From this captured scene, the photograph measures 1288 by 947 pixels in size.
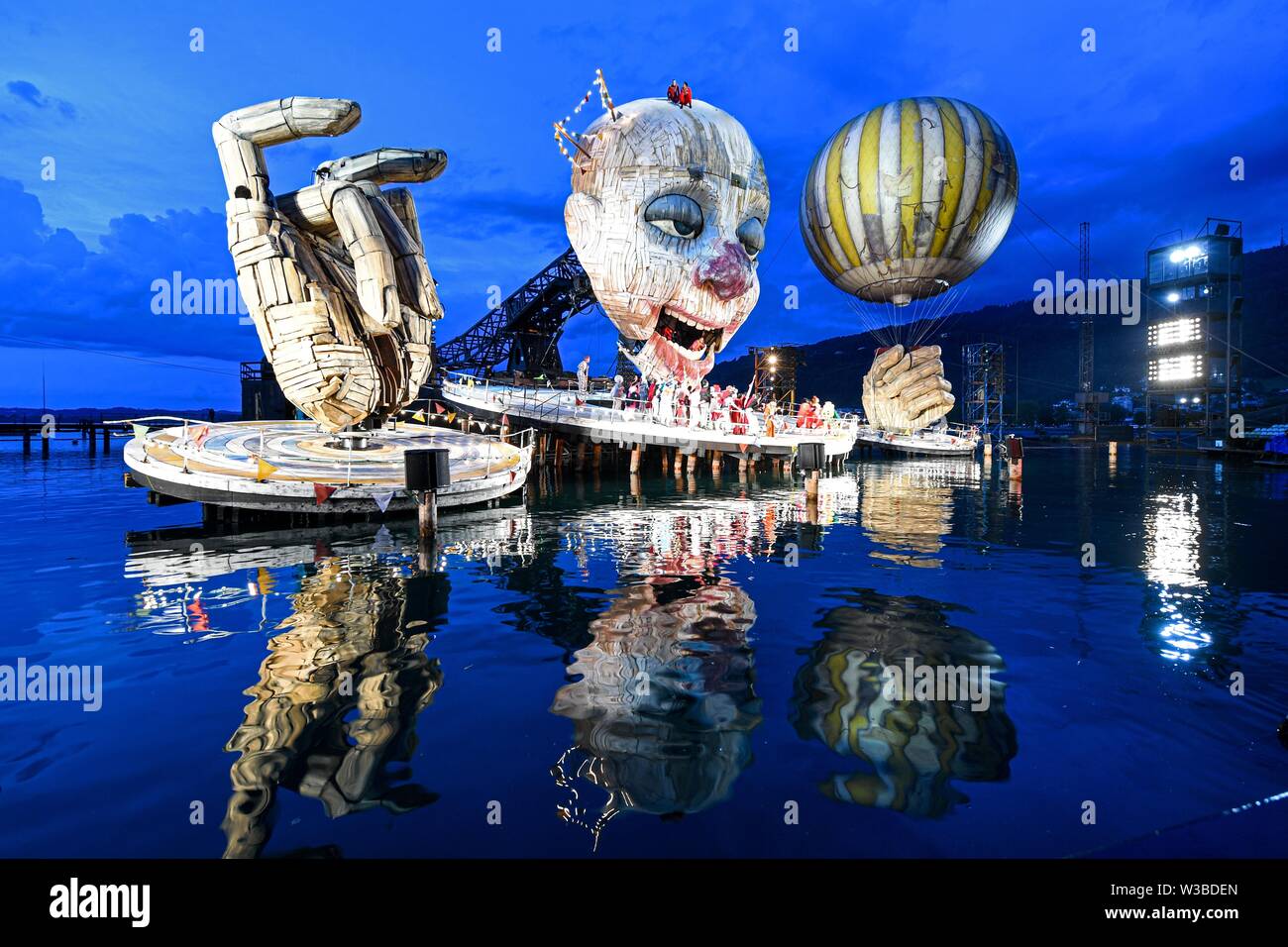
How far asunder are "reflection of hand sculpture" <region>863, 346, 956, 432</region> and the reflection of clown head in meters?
15.6

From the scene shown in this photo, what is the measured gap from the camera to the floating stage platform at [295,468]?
1324 cm

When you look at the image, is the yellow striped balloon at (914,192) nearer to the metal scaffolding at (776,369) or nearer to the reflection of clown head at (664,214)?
the reflection of clown head at (664,214)

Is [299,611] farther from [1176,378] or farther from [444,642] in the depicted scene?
[1176,378]

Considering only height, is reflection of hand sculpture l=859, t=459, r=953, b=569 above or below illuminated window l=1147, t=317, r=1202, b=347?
below

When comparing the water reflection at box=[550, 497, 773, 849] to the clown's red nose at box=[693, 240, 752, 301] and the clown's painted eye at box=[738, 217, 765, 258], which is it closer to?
the clown's red nose at box=[693, 240, 752, 301]

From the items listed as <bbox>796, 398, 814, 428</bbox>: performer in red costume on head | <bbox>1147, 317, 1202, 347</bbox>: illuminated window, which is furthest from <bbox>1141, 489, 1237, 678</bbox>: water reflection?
<bbox>1147, 317, 1202, 347</bbox>: illuminated window

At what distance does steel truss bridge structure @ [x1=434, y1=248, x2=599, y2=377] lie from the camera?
156 ft

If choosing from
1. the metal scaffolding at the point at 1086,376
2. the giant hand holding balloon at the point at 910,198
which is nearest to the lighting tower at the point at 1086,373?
the metal scaffolding at the point at 1086,376

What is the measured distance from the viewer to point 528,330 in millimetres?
49656

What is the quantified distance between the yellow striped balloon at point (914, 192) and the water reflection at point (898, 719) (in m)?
25.0

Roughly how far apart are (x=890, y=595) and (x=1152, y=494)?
18.8m

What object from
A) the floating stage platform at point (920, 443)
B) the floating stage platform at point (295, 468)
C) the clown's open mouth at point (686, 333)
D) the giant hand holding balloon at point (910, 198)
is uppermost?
the giant hand holding balloon at point (910, 198)


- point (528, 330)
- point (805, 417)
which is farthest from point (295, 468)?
point (528, 330)
